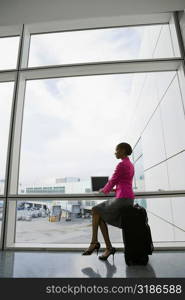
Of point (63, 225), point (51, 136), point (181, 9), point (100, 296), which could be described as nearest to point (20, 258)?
point (63, 225)

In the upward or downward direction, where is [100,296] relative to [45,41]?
downward

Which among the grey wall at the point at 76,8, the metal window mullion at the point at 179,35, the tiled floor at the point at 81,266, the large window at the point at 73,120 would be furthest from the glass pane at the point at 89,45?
the tiled floor at the point at 81,266

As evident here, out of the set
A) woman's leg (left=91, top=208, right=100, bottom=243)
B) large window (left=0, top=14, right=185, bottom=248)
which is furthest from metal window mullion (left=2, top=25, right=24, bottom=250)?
woman's leg (left=91, top=208, right=100, bottom=243)

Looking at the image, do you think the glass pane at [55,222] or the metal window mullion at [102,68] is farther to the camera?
the metal window mullion at [102,68]

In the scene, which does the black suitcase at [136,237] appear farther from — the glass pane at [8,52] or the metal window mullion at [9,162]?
the glass pane at [8,52]

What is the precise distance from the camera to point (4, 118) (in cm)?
357

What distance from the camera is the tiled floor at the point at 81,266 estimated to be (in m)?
1.91

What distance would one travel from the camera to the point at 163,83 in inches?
159

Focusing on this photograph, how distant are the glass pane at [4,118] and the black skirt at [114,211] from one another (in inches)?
70.5

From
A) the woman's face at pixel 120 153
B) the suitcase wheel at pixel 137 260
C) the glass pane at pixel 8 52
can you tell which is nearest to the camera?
the suitcase wheel at pixel 137 260

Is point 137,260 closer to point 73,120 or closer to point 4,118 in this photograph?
point 73,120

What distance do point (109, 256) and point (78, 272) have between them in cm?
69

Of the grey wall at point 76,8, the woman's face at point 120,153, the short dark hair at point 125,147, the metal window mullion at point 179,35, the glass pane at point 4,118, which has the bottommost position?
the woman's face at point 120,153

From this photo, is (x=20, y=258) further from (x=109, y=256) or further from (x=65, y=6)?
(x=65, y=6)
